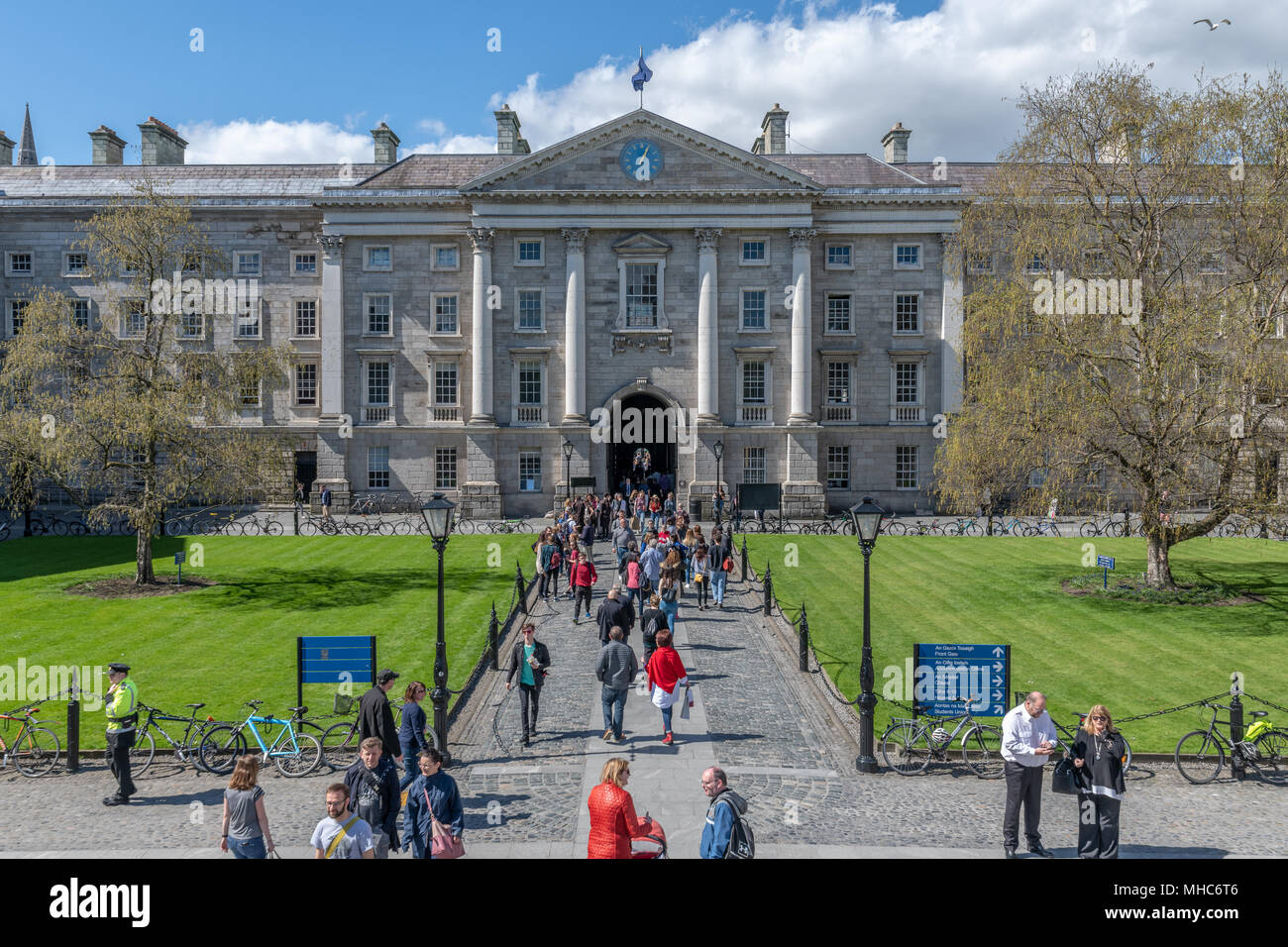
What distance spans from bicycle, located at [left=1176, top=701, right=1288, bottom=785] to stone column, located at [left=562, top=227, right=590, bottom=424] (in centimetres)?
3382

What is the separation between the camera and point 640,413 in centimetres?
4588

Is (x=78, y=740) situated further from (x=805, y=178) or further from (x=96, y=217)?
(x=805, y=178)

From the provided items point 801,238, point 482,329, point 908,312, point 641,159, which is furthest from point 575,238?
point 908,312

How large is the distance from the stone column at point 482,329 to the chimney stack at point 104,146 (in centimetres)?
2814

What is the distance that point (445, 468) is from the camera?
151 feet

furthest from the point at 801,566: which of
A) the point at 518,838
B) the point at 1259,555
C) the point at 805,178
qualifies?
the point at 805,178

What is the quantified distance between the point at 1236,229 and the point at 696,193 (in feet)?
83.0

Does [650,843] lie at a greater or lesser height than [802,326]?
lesser

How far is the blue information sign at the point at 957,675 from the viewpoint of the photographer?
559 inches

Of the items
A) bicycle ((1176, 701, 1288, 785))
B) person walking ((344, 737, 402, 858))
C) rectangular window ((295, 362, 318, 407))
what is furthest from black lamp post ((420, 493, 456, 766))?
rectangular window ((295, 362, 318, 407))

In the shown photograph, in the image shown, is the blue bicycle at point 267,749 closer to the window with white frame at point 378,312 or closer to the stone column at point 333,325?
the stone column at point 333,325

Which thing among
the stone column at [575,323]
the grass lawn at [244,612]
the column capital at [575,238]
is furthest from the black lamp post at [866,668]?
the column capital at [575,238]

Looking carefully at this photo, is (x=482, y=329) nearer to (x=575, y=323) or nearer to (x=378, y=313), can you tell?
(x=575, y=323)

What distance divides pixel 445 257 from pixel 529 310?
5.41 meters
